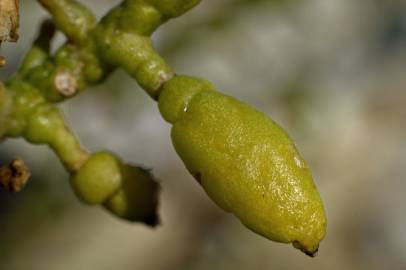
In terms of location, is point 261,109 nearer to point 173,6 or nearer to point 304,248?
point 173,6

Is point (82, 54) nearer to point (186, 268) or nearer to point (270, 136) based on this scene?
point (270, 136)

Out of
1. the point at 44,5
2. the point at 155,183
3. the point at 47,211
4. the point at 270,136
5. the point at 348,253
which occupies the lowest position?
the point at 348,253

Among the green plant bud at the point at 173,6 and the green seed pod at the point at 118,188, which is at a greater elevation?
the green plant bud at the point at 173,6

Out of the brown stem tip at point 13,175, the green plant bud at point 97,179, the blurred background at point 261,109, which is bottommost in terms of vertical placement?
the blurred background at point 261,109

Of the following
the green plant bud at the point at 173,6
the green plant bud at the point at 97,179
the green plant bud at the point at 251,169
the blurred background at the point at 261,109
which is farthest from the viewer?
the blurred background at the point at 261,109

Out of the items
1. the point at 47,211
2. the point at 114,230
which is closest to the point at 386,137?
the point at 114,230

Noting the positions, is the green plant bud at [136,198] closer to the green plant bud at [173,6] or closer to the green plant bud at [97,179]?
the green plant bud at [97,179]

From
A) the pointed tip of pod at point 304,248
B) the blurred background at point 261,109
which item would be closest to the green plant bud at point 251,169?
the pointed tip of pod at point 304,248
